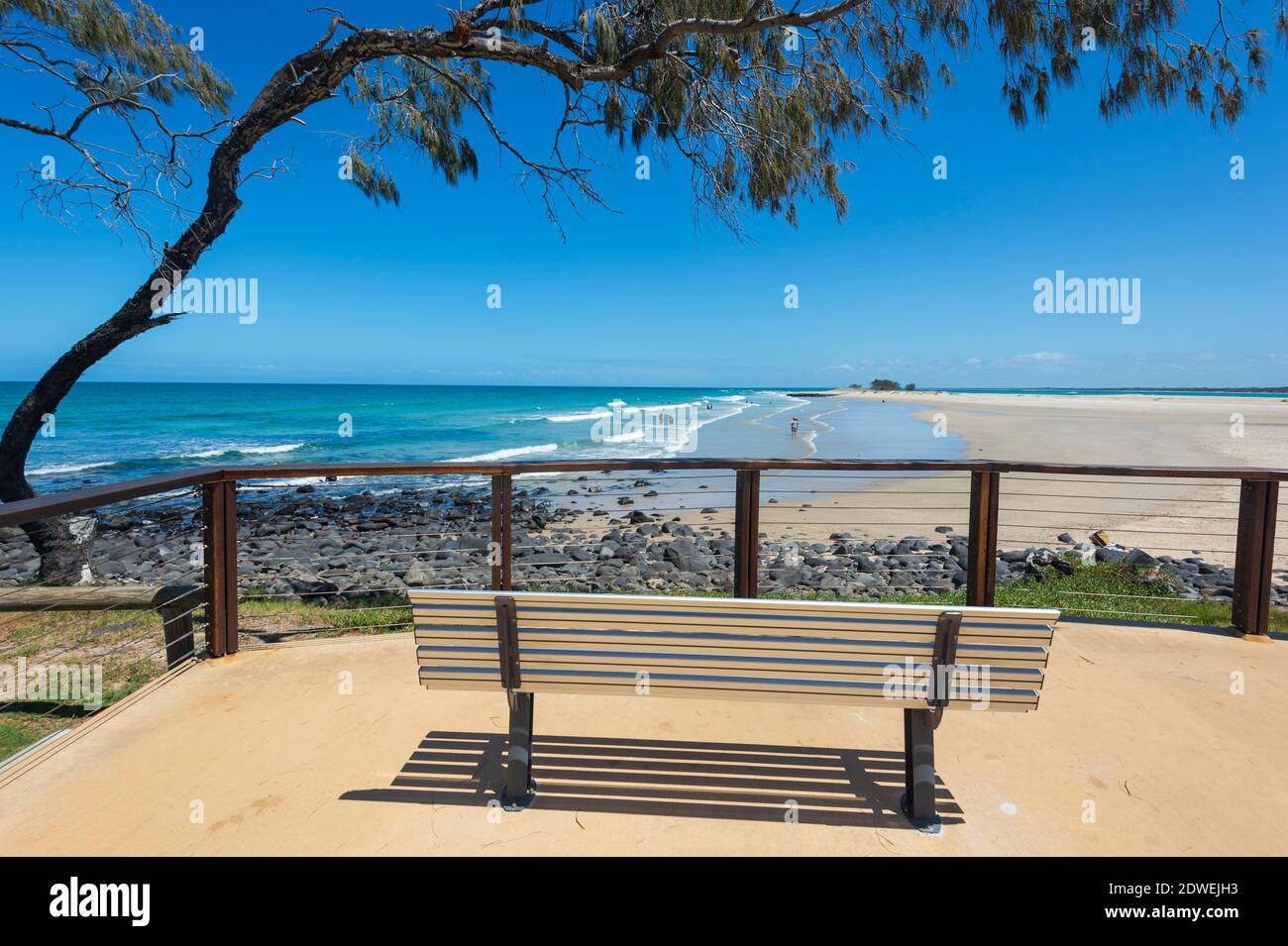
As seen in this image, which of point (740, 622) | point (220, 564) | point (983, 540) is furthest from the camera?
point (983, 540)

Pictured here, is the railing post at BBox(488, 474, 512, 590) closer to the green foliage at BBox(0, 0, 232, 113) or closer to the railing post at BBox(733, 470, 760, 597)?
the railing post at BBox(733, 470, 760, 597)

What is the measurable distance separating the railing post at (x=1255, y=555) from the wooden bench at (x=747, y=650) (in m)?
2.81

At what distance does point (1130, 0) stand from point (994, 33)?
692 mm

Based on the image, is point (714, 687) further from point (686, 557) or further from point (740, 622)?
point (686, 557)

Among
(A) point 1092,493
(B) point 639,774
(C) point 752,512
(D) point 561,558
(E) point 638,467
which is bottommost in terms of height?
(D) point 561,558

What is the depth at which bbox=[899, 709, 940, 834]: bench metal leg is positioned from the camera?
81.7 inches

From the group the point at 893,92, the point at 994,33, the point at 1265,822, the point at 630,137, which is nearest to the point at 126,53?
the point at 630,137

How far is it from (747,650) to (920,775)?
67 cm

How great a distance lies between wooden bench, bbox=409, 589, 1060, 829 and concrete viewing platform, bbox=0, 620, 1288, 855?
1.30ft

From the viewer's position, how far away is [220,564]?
3453mm

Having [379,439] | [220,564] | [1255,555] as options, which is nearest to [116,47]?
[220,564]

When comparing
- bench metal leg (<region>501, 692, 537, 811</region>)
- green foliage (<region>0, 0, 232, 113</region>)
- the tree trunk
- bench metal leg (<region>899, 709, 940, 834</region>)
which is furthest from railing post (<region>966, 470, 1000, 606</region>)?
green foliage (<region>0, 0, 232, 113</region>)

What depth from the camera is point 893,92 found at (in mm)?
4293

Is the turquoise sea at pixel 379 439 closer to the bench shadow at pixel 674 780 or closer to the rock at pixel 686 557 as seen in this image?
the rock at pixel 686 557
